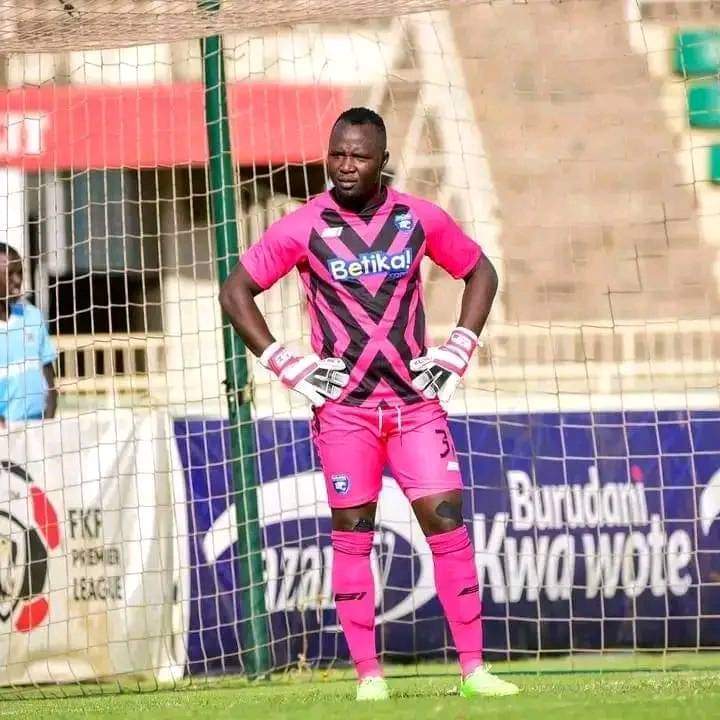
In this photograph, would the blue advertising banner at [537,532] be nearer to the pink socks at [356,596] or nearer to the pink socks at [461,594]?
the pink socks at [356,596]

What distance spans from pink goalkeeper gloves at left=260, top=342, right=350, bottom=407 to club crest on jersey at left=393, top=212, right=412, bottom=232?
526 mm

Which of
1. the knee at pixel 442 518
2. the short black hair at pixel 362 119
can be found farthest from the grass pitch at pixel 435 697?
the short black hair at pixel 362 119

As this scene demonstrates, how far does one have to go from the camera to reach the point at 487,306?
20.4 ft

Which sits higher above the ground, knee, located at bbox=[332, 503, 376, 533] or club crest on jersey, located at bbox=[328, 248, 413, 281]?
club crest on jersey, located at bbox=[328, 248, 413, 281]

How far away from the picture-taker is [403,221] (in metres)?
6.00

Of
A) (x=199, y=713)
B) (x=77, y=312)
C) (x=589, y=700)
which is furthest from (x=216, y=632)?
(x=589, y=700)

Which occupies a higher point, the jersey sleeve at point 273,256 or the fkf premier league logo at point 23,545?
the jersey sleeve at point 273,256

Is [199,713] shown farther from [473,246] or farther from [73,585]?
[73,585]

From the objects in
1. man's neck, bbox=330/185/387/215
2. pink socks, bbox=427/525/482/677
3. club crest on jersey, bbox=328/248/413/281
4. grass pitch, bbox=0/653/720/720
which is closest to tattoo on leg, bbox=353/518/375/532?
pink socks, bbox=427/525/482/677

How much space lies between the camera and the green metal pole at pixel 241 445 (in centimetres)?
802

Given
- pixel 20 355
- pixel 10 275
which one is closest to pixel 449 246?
pixel 20 355

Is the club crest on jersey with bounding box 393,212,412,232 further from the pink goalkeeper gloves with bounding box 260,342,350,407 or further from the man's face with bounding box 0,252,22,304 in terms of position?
the man's face with bounding box 0,252,22,304

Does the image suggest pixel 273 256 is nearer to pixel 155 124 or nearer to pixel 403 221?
pixel 403 221

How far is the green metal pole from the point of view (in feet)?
26.3
